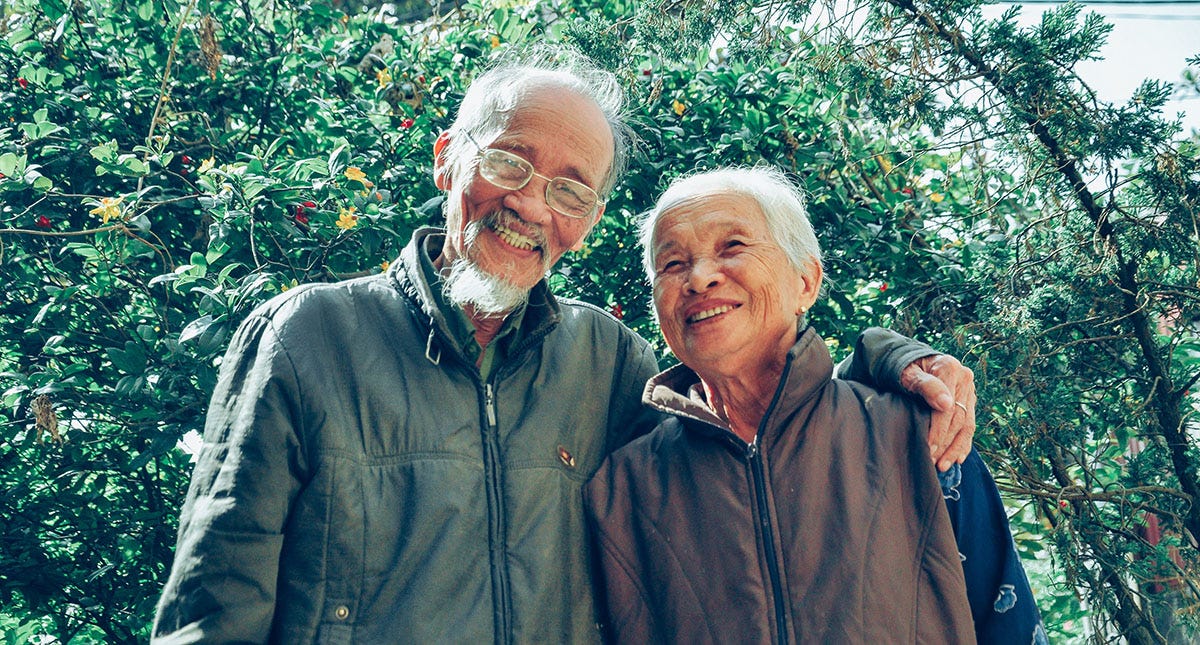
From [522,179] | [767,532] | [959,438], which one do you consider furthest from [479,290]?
[959,438]

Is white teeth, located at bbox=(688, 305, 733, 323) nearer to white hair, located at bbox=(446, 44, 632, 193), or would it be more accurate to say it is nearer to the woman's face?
the woman's face

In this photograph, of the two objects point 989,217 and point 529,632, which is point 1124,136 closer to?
point 989,217

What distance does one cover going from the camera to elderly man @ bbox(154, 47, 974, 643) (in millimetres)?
1744

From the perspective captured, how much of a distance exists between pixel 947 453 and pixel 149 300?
254 centimetres

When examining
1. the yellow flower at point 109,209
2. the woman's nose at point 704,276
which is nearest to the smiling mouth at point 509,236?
the woman's nose at point 704,276

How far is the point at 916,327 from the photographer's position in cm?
335

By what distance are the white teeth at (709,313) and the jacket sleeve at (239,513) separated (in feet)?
2.75

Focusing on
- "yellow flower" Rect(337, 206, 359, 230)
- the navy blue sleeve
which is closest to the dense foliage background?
"yellow flower" Rect(337, 206, 359, 230)

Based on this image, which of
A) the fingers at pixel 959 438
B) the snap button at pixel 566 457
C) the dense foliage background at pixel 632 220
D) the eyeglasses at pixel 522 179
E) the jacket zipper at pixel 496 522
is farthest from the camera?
the dense foliage background at pixel 632 220

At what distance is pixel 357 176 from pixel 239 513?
146cm

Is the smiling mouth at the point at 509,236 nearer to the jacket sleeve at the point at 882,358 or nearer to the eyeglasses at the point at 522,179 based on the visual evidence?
the eyeglasses at the point at 522,179

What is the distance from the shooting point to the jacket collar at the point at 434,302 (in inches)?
78.4

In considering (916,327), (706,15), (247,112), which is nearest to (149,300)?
(247,112)

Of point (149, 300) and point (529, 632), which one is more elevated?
point (149, 300)
